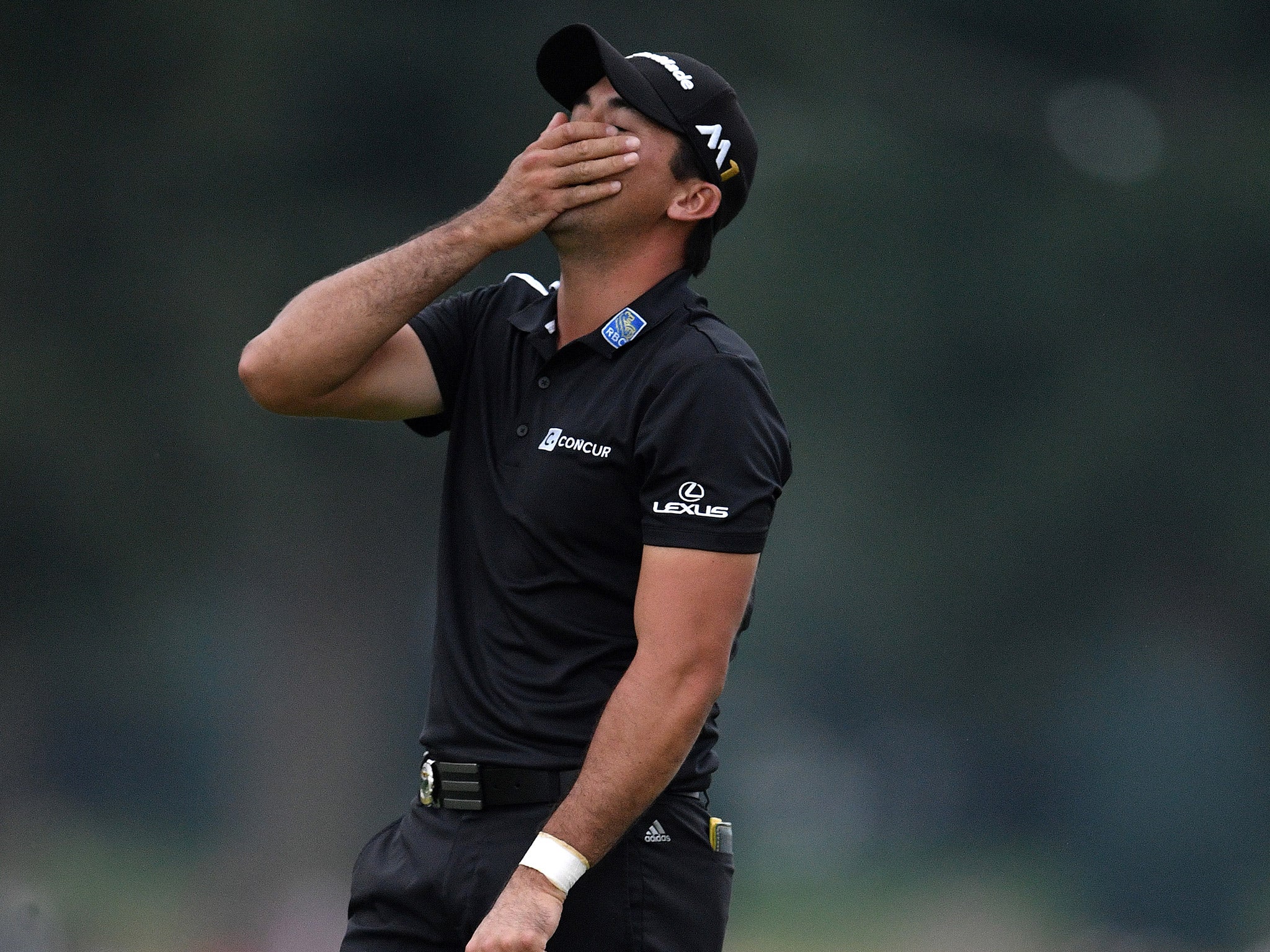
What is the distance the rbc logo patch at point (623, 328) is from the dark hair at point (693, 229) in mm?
189

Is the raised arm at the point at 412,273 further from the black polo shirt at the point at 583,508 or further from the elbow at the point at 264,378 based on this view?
the black polo shirt at the point at 583,508

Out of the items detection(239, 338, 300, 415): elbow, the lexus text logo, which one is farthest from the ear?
→ detection(239, 338, 300, 415): elbow

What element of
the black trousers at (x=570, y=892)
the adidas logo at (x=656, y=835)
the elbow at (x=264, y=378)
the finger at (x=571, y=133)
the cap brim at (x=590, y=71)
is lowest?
the black trousers at (x=570, y=892)

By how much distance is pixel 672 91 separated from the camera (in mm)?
2537

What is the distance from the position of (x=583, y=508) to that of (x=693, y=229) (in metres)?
0.53

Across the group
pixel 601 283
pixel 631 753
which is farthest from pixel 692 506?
pixel 601 283

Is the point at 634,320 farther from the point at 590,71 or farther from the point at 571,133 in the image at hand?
the point at 590,71

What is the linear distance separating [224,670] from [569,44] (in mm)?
2946

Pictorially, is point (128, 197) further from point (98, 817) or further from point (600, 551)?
point (600, 551)

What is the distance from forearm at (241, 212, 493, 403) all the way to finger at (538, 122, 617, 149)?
0.53 feet

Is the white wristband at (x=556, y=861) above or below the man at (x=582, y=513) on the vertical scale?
below

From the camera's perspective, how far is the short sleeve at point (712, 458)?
2.24 metres

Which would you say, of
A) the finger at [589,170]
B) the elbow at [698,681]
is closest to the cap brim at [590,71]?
the finger at [589,170]

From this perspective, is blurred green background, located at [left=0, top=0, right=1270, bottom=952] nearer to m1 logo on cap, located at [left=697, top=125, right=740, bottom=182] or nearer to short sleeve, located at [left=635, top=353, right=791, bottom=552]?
m1 logo on cap, located at [left=697, top=125, right=740, bottom=182]
